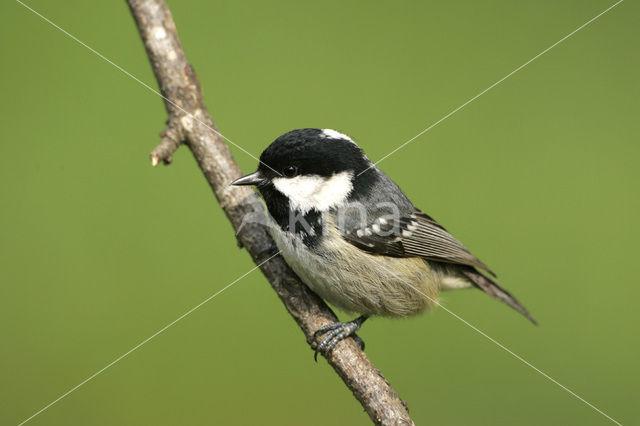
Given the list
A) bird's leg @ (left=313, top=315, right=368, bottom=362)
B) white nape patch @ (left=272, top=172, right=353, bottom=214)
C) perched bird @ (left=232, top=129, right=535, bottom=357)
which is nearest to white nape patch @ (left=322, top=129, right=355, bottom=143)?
perched bird @ (left=232, top=129, right=535, bottom=357)

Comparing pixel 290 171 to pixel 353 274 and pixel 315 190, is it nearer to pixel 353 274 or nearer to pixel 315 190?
pixel 315 190

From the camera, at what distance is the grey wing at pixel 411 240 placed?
2.22 metres

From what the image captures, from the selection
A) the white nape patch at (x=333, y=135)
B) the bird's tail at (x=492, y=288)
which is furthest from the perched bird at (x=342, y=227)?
the bird's tail at (x=492, y=288)

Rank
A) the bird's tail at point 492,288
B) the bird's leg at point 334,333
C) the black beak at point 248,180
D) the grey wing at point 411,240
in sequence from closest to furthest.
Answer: the bird's leg at point 334,333, the black beak at point 248,180, the grey wing at point 411,240, the bird's tail at point 492,288

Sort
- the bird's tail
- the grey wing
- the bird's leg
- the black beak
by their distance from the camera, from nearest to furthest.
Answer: the bird's leg
the black beak
the grey wing
the bird's tail

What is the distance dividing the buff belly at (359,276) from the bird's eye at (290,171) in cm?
23

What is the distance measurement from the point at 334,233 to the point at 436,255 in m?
0.55

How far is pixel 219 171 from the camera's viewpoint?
2.26 m

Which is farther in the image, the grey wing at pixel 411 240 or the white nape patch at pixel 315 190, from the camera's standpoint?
the grey wing at pixel 411 240

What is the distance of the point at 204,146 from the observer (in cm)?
227

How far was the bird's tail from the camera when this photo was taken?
102 inches

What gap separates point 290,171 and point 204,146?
44 centimetres

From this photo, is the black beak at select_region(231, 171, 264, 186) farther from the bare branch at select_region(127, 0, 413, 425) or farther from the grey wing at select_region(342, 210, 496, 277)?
the grey wing at select_region(342, 210, 496, 277)

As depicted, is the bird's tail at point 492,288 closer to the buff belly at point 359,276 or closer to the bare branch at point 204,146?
the buff belly at point 359,276
